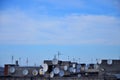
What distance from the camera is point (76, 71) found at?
4834cm

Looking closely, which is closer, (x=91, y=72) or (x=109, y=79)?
(x=109, y=79)

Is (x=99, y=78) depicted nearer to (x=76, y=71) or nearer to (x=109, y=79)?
(x=109, y=79)

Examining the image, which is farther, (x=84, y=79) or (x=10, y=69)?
(x=10, y=69)

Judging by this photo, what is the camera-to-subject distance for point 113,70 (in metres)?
46.6

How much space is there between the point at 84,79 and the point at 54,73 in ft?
21.0

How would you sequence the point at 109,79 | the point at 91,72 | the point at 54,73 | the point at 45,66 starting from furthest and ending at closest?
the point at 91,72, the point at 45,66, the point at 54,73, the point at 109,79

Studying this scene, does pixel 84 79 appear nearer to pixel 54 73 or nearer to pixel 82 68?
pixel 54 73

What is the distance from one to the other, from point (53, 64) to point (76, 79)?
10.6 m

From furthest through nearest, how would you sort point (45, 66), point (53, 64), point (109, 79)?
point (53, 64)
point (45, 66)
point (109, 79)

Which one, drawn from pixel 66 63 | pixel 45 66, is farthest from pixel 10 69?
pixel 66 63

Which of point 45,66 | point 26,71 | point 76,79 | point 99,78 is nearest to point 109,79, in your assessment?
point 99,78

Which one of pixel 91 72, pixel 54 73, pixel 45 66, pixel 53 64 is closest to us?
pixel 54 73

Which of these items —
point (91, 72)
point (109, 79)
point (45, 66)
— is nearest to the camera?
point (109, 79)

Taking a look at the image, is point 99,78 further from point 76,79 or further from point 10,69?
point 10,69
